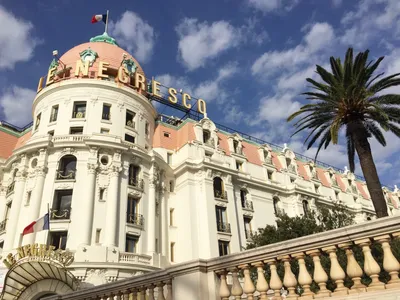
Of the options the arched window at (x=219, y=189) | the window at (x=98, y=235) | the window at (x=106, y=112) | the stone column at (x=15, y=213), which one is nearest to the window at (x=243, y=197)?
the arched window at (x=219, y=189)

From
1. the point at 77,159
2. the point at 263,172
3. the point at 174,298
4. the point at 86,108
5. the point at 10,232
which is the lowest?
the point at 174,298

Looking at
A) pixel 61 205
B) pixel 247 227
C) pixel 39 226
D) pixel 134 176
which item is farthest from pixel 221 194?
pixel 39 226

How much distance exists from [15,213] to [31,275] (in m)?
7.18

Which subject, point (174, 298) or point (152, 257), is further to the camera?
point (152, 257)

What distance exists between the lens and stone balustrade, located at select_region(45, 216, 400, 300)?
567 centimetres

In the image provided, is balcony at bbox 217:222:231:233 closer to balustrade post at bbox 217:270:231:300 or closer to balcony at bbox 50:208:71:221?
balcony at bbox 50:208:71:221

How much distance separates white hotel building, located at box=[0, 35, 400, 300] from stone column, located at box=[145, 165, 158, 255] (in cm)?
12

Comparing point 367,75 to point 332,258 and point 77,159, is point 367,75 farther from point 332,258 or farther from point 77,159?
point 77,159

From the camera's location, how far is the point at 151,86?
4319 cm

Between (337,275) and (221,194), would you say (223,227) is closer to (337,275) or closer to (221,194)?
(221,194)

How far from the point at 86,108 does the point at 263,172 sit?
848 inches

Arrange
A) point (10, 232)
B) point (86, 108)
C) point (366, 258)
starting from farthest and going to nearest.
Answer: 1. point (86, 108)
2. point (10, 232)
3. point (366, 258)

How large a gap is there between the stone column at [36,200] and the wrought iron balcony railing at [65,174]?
1.15 m

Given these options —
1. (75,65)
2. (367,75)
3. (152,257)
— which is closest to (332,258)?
(367,75)
